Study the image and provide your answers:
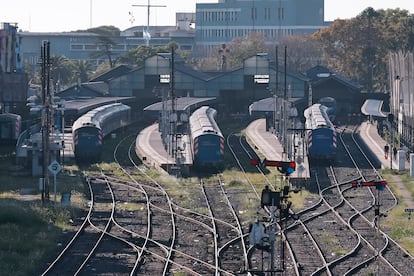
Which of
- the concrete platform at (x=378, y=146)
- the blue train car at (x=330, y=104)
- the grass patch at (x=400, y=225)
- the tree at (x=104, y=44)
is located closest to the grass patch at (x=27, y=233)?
the grass patch at (x=400, y=225)

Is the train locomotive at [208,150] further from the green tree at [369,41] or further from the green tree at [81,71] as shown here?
the green tree at [81,71]

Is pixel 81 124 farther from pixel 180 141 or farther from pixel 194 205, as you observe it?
pixel 194 205

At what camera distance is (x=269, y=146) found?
62.0 m

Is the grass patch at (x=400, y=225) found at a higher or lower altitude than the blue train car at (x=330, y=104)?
lower

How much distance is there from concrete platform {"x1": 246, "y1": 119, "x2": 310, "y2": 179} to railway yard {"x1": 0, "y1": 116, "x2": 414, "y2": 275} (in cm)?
67

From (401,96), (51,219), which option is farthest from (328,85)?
(51,219)

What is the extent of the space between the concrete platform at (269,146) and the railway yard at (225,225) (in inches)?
26.5

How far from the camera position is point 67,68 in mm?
131750

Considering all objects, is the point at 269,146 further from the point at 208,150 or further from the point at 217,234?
the point at 217,234

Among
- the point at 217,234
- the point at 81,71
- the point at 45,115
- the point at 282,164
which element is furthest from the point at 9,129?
the point at 81,71

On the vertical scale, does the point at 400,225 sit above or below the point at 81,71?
below

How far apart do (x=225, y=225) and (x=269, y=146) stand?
91.4ft

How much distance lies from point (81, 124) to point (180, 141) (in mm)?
7415

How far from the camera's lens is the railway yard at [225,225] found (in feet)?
88.6
